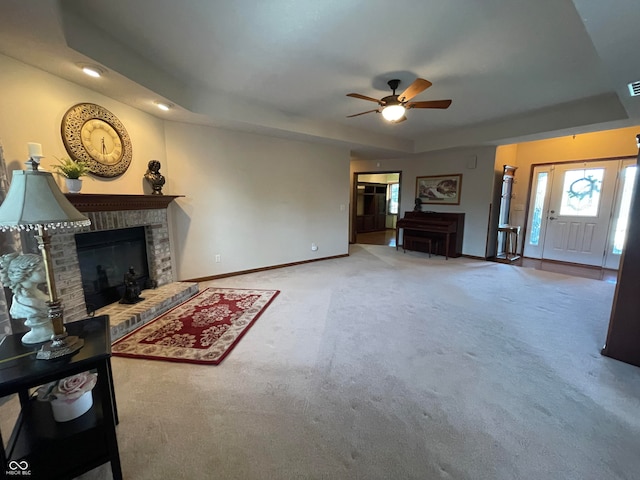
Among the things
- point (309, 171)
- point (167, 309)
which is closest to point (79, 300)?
point (167, 309)

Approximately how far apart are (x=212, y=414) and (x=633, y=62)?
3.90 m

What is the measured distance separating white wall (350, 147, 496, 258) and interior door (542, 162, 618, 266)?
1.34 m

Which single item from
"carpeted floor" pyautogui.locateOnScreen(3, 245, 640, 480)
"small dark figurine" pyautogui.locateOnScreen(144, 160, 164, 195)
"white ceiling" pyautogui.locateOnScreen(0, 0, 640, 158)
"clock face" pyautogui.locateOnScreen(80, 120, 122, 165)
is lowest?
"carpeted floor" pyautogui.locateOnScreen(3, 245, 640, 480)

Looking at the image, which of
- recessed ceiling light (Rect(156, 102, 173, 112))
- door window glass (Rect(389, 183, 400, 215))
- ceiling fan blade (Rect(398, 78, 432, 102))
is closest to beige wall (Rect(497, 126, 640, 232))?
ceiling fan blade (Rect(398, 78, 432, 102))

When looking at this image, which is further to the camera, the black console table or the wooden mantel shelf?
the wooden mantel shelf

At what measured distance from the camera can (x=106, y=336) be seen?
52.6 inches

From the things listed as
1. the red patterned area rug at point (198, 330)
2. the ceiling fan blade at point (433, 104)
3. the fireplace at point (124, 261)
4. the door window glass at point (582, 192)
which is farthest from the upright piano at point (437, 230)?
the fireplace at point (124, 261)

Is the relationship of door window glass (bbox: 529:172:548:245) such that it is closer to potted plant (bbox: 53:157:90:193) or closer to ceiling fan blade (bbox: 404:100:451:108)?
ceiling fan blade (bbox: 404:100:451:108)

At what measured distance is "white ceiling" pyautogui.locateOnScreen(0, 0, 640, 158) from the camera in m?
1.83

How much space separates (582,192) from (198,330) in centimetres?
690

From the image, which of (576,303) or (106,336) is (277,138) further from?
(576,303)

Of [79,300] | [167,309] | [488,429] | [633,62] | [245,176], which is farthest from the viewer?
[245,176]

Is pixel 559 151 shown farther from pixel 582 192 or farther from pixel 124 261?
pixel 124 261

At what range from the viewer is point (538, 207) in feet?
18.6
